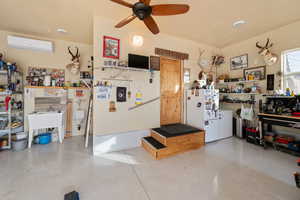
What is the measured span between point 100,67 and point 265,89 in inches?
177

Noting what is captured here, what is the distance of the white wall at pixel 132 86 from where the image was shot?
260 centimetres

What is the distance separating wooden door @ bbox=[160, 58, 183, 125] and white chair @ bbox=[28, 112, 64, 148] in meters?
2.86

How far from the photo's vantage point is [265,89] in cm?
326

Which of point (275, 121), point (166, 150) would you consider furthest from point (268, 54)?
point (166, 150)

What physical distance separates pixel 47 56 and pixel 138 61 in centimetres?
287

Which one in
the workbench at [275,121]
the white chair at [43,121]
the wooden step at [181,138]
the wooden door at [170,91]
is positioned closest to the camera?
the workbench at [275,121]

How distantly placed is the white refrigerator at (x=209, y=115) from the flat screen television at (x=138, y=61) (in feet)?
5.45

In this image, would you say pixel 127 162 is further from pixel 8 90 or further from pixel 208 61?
pixel 208 61

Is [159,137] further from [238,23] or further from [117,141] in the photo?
[238,23]

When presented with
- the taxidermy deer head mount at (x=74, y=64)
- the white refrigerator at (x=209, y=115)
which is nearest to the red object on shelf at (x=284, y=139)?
the white refrigerator at (x=209, y=115)

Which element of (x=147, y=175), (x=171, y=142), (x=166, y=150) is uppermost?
(x=171, y=142)

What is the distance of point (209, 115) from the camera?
3.19m

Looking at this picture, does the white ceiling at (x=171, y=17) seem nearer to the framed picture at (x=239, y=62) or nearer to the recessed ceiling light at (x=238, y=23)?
the recessed ceiling light at (x=238, y=23)

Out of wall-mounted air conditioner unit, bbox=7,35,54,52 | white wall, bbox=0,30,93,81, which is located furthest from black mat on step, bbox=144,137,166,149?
wall-mounted air conditioner unit, bbox=7,35,54,52
